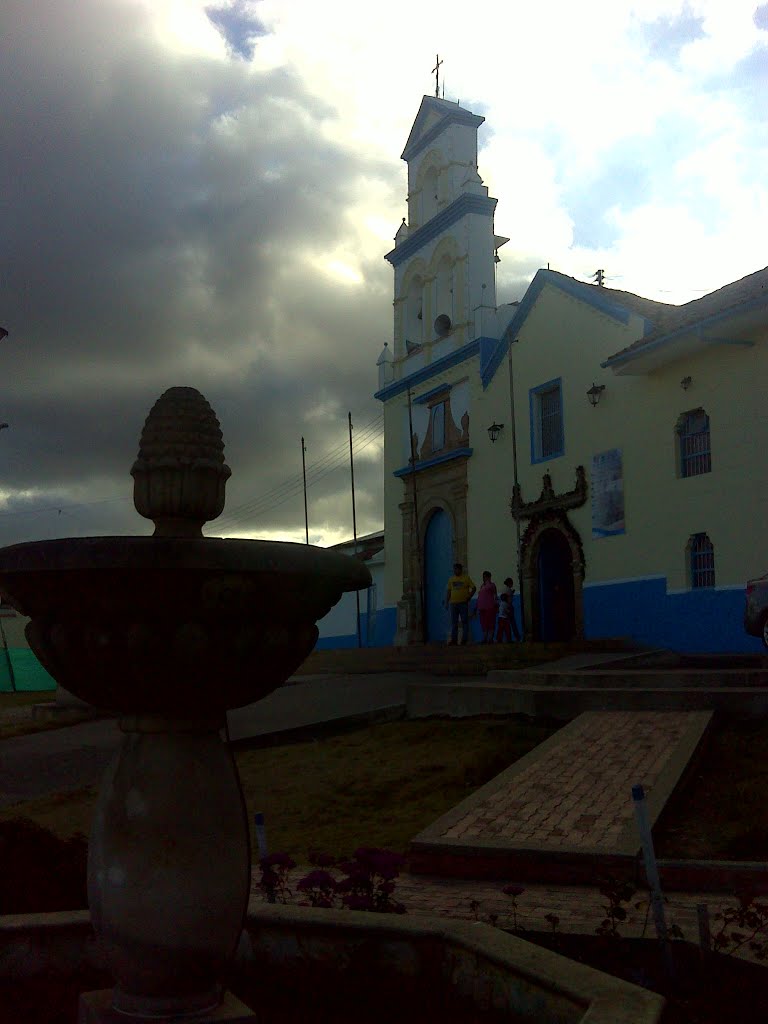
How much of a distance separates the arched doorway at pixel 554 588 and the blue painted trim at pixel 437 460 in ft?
10.5

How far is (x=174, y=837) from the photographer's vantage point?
2.75 metres

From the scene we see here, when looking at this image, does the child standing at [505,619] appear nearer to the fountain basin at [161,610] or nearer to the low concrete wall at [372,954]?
the low concrete wall at [372,954]

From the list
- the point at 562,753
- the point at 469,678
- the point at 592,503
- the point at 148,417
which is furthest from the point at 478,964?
the point at 592,503

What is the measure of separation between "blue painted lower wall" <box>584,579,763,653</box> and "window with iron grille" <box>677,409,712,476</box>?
6.74ft

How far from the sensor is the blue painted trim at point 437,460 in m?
22.6

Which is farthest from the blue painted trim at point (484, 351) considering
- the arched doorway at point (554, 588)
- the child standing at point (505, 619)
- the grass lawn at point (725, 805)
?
the grass lawn at point (725, 805)

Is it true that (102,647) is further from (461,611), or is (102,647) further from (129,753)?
(461,611)

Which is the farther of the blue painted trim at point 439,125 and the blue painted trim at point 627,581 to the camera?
the blue painted trim at point 439,125

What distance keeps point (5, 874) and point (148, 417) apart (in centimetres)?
213

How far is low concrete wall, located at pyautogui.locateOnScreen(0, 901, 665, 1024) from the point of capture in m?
2.78

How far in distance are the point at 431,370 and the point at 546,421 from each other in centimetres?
448

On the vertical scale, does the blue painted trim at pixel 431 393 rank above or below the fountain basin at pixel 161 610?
above

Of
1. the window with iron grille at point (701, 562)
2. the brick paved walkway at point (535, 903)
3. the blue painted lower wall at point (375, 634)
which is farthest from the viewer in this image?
the blue painted lower wall at point (375, 634)

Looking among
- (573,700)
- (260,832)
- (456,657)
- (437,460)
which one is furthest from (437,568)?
(260,832)
